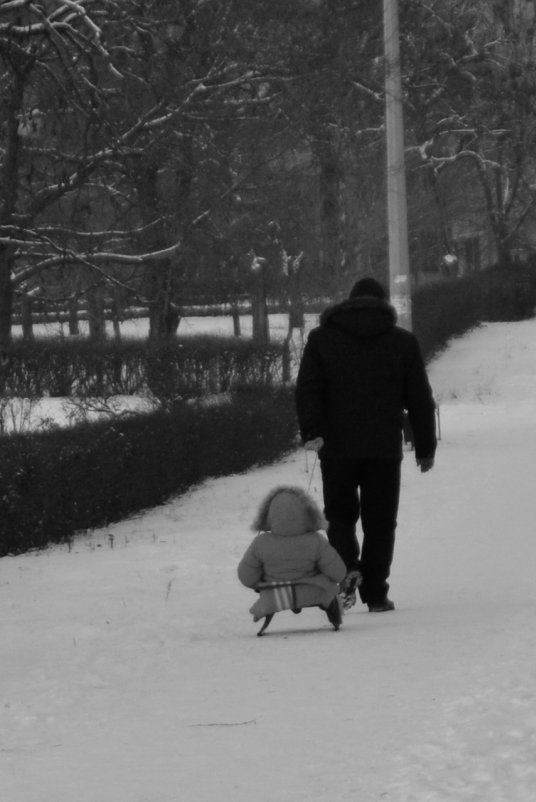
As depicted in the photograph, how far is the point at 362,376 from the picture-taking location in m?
7.48

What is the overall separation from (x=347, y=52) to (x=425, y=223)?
56.9ft

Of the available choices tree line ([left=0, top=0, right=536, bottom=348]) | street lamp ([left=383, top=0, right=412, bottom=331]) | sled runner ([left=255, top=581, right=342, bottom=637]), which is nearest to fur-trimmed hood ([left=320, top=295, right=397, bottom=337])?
sled runner ([left=255, top=581, right=342, bottom=637])

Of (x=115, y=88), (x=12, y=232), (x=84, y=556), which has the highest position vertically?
(x=115, y=88)

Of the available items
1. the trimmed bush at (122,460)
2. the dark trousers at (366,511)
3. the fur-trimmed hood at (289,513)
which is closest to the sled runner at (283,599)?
the fur-trimmed hood at (289,513)

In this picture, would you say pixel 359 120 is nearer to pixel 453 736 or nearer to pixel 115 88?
pixel 115 88

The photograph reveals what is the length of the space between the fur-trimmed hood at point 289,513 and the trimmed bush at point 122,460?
14.9 feet

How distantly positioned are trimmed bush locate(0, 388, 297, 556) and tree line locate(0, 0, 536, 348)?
2.30 metres

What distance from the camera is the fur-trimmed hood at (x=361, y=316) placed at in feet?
24.5

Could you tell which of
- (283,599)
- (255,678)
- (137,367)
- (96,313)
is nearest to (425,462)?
(283,599)

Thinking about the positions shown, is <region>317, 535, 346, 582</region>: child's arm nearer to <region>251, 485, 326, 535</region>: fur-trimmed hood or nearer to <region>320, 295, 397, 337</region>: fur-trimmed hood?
<region>251, 485, 326, 535</region>: fur-trimmed hood

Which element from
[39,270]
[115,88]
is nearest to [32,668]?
[39,270]

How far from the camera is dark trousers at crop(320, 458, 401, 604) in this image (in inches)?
299

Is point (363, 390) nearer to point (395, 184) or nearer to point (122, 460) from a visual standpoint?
point (122, 460)

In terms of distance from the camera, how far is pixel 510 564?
9.80m
